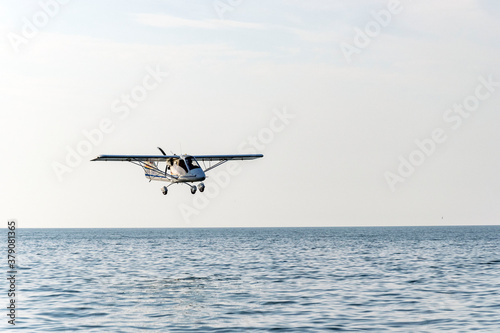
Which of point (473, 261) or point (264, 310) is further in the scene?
point (473, 261)

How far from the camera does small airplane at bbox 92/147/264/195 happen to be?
50.6 meters

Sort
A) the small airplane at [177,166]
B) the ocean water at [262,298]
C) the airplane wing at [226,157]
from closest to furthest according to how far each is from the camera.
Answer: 1. the ocean water at [262,298]
2. the small airplane at [177,166]
3. the airplane wing at [226,157]

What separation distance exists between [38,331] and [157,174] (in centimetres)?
2709

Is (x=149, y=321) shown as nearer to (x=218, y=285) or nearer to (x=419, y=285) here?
(x=218, y=285)

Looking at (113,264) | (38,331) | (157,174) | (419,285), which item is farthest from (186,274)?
(38,331)

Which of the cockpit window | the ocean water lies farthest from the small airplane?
the ocean water

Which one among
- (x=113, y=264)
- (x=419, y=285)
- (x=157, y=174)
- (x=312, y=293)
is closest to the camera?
(x=312, y=293)

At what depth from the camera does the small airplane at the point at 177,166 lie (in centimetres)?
5062

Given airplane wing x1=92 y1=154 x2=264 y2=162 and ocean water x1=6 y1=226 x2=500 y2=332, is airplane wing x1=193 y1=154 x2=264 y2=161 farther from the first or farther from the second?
ocean water x1=6 y1=226 x2=500 y2=332

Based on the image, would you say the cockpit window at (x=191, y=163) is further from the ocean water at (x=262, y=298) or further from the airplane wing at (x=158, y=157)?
the ocean water at (x=262, y=298)

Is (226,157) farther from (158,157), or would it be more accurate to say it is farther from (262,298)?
(262,298)

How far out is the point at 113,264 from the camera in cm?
6919

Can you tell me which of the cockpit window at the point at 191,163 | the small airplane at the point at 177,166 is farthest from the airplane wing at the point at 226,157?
the cockpit window at the point at 191,163

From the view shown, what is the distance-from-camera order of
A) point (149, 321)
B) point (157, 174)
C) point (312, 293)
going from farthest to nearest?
point (157, 174) → point (312, 293) → point (149, 321)
